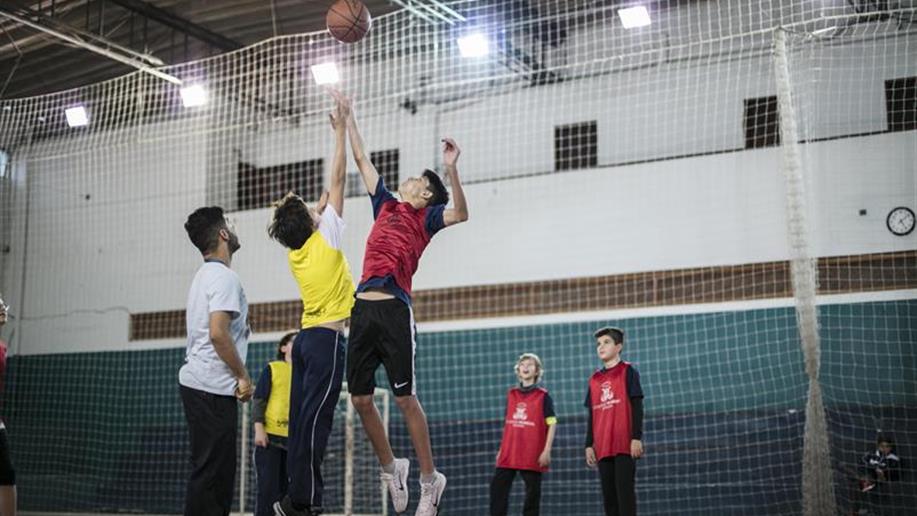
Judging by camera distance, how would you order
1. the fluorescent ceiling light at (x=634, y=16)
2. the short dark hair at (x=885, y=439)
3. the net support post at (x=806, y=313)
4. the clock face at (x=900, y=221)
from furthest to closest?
the clock face at (x=900, y=221) < the fluorescent ceiling light at (x=634, y=16) < the short dark hair at (x=885, y=439) < the net support post at (x=806, y=313)

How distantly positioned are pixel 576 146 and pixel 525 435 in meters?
7.20

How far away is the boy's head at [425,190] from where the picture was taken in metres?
5.18

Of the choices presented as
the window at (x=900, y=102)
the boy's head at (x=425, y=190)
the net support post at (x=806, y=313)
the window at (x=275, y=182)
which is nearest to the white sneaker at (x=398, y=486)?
the boy's head at (x=425, y=190)

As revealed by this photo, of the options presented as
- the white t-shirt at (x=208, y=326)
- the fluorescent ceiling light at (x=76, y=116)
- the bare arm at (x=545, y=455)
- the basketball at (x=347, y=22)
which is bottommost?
the bare arm at (x=545, y=455)

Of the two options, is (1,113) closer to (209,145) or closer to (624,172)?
(209,145)

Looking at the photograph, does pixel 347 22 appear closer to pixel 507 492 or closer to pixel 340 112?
pixel 340 112

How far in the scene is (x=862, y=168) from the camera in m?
12.4

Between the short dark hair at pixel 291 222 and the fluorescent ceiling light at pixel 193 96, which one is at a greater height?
the fluorescent ceiling light at pixel 193 96

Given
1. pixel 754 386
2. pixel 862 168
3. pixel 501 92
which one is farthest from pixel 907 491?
pixel 501 92

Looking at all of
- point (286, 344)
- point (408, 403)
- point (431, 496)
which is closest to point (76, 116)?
point (286, 344)

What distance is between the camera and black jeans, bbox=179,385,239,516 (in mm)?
4477

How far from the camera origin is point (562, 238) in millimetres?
14172

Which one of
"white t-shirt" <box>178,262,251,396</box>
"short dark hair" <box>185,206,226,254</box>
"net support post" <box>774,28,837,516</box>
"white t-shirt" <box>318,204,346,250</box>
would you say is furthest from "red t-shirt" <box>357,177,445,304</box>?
"net support post" <box>774,28,837,516</box>

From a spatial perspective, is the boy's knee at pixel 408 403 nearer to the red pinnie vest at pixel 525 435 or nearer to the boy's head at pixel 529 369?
the red pinnie vest at pixel 525 435
